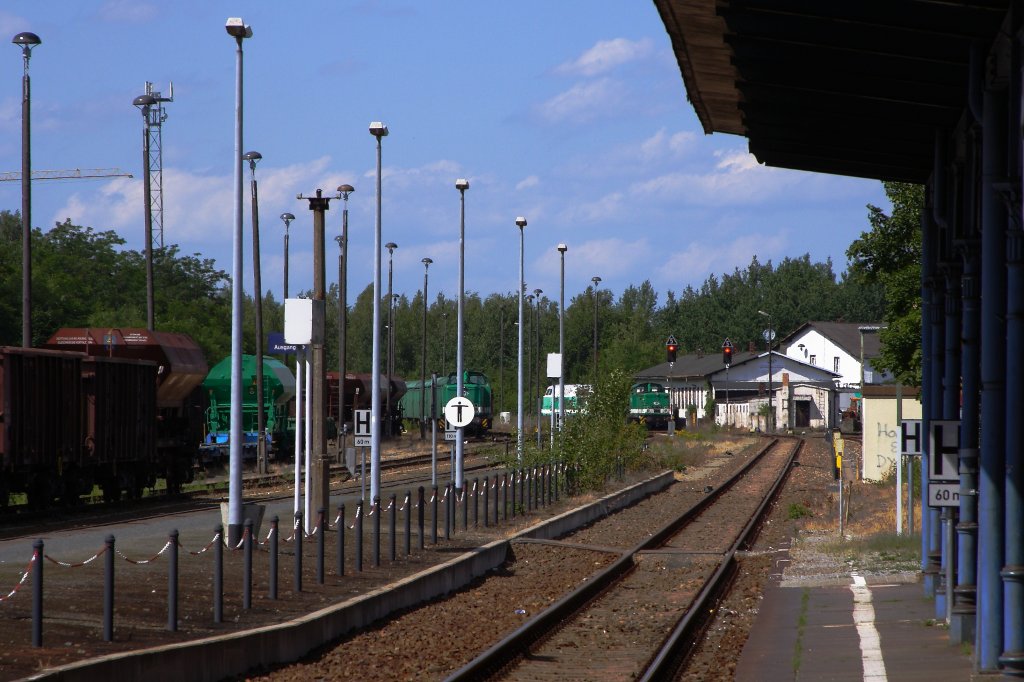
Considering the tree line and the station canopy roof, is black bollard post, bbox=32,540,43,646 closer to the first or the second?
the station canopy roof

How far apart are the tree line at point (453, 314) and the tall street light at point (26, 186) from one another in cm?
1578

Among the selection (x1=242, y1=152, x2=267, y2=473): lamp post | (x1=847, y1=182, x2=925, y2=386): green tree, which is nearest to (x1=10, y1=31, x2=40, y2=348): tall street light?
(x1=242, y1=152, x2=267, y2=473): lamp post

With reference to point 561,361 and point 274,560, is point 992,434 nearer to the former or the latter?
point 274,560

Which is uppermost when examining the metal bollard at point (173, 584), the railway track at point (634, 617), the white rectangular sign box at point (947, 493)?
the white rectangular sign box at point (947, 493)

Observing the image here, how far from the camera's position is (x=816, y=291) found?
184125 mm

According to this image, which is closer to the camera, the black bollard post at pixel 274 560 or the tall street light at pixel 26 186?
the black bollard post at pixel 274 560

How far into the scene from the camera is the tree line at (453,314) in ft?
240

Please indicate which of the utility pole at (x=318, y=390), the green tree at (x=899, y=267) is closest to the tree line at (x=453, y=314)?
the green tree at (x=899, y=267)

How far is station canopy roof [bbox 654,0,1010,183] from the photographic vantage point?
34.8 ft

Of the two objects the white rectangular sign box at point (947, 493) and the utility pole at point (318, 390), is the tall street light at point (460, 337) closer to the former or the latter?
the utility pole at point (318, 390)

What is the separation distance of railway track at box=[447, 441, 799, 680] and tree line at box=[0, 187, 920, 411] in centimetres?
1450

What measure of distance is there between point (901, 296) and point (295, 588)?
2826 centimetres

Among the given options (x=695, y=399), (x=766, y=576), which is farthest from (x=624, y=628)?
(x=695, y=399)

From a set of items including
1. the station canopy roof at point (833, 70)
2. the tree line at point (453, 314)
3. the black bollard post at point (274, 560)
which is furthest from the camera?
the tree line at point (453, 314)
